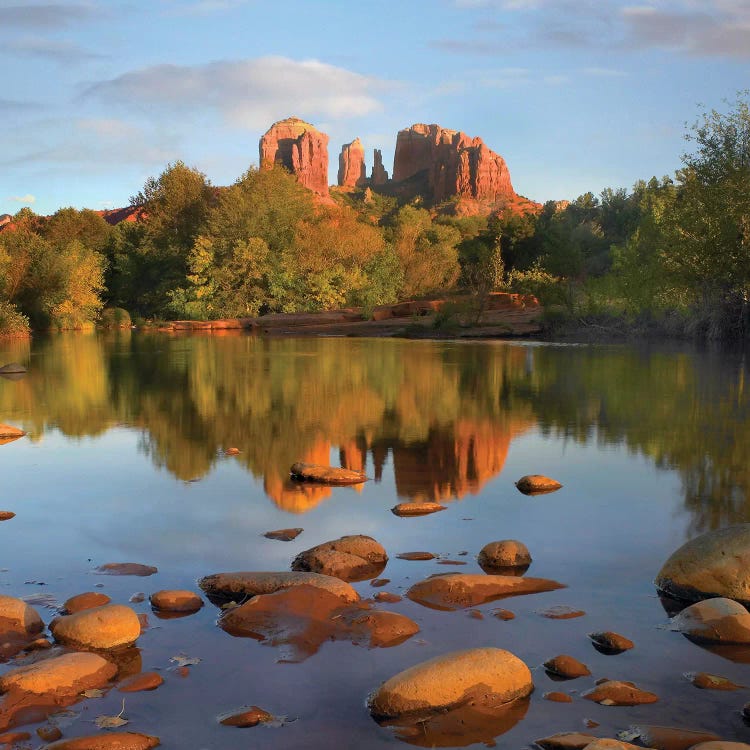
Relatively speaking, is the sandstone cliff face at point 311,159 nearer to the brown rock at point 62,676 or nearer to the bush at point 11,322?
the bush at point 11,322

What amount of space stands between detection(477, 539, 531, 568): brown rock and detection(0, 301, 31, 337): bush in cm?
4415

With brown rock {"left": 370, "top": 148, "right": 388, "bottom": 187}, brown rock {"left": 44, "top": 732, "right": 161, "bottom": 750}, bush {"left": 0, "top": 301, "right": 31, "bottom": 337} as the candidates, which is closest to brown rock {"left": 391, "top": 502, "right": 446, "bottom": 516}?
brown rock {"left": 44, "top": 732, "right": 161, "bottom": 750}

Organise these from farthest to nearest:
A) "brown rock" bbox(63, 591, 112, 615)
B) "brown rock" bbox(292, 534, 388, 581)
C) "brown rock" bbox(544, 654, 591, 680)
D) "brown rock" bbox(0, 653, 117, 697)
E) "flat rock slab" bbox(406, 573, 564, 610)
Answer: "brown rock" bbox(292, 534, 388, 581) → "flat rock slab" bbox(406, 573, 564, 610) → "brown rock" bbox(63, 591, 112, 615) → "brown rock" bbox(544, 654, 591, 680) → "brown rock" bbox(0, 653, 117, 697)

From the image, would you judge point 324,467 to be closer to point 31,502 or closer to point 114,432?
point 31,502

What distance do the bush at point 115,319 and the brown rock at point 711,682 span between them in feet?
188

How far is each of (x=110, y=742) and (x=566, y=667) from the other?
2238mm

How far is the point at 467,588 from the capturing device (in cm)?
538

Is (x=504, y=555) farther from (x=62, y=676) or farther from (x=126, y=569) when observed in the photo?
(x=62, y=676)

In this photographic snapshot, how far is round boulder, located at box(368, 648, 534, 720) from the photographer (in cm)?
389

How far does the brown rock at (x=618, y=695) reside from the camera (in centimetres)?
397

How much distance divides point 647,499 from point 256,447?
5039 mm

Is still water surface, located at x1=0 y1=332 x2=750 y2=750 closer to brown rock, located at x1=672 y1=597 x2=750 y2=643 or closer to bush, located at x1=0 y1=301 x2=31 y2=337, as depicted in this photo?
brown rock, located at x1=672 y1=597 x2=750 y2=643

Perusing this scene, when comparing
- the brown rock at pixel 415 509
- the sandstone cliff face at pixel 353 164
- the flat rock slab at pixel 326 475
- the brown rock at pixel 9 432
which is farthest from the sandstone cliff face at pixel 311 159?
the brown rock at pixel 415 509

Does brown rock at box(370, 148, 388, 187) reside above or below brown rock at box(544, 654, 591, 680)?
above
